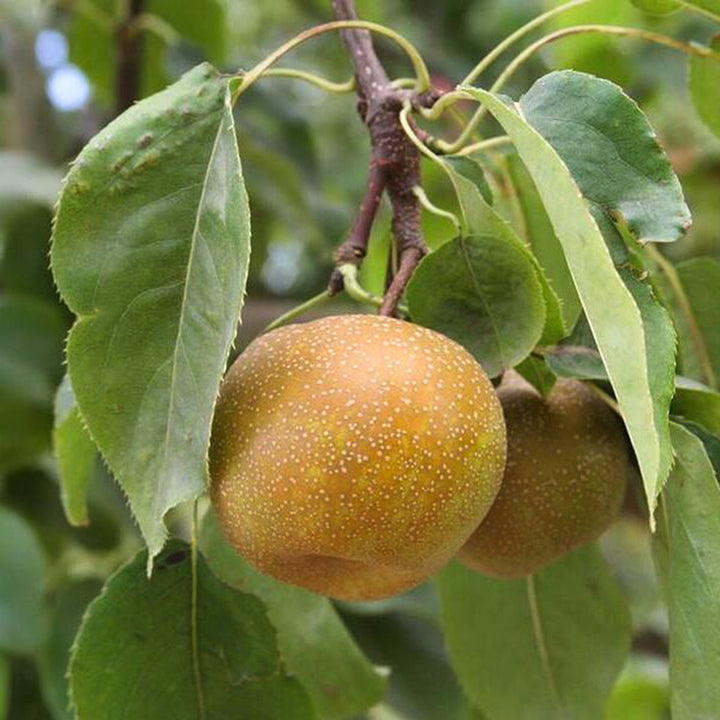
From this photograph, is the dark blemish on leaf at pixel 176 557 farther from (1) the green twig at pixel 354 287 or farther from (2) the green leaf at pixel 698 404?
(2) the green leaf at pixel 698 404

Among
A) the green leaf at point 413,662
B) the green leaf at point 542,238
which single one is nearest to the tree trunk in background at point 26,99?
the green leaf at point 413,662

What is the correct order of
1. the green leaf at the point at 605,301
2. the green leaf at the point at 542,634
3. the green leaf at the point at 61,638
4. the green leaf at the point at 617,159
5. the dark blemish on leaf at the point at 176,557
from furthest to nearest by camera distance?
the green leaf at the point at 61,638
the green leaf at the point at 542,634
the dark blemish on leaf at the point at 176,557
the green leaf at the point at 617,159
the green leaf at the point at 605,301

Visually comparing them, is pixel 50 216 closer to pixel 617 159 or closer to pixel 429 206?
pixel 429 206

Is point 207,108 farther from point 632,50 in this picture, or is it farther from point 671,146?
point 671,146

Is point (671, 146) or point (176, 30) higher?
point (176, 30)

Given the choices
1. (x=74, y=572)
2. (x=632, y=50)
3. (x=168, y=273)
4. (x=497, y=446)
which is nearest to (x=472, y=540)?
(x=497, y=446)

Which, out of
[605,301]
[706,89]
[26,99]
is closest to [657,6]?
[706,89]
